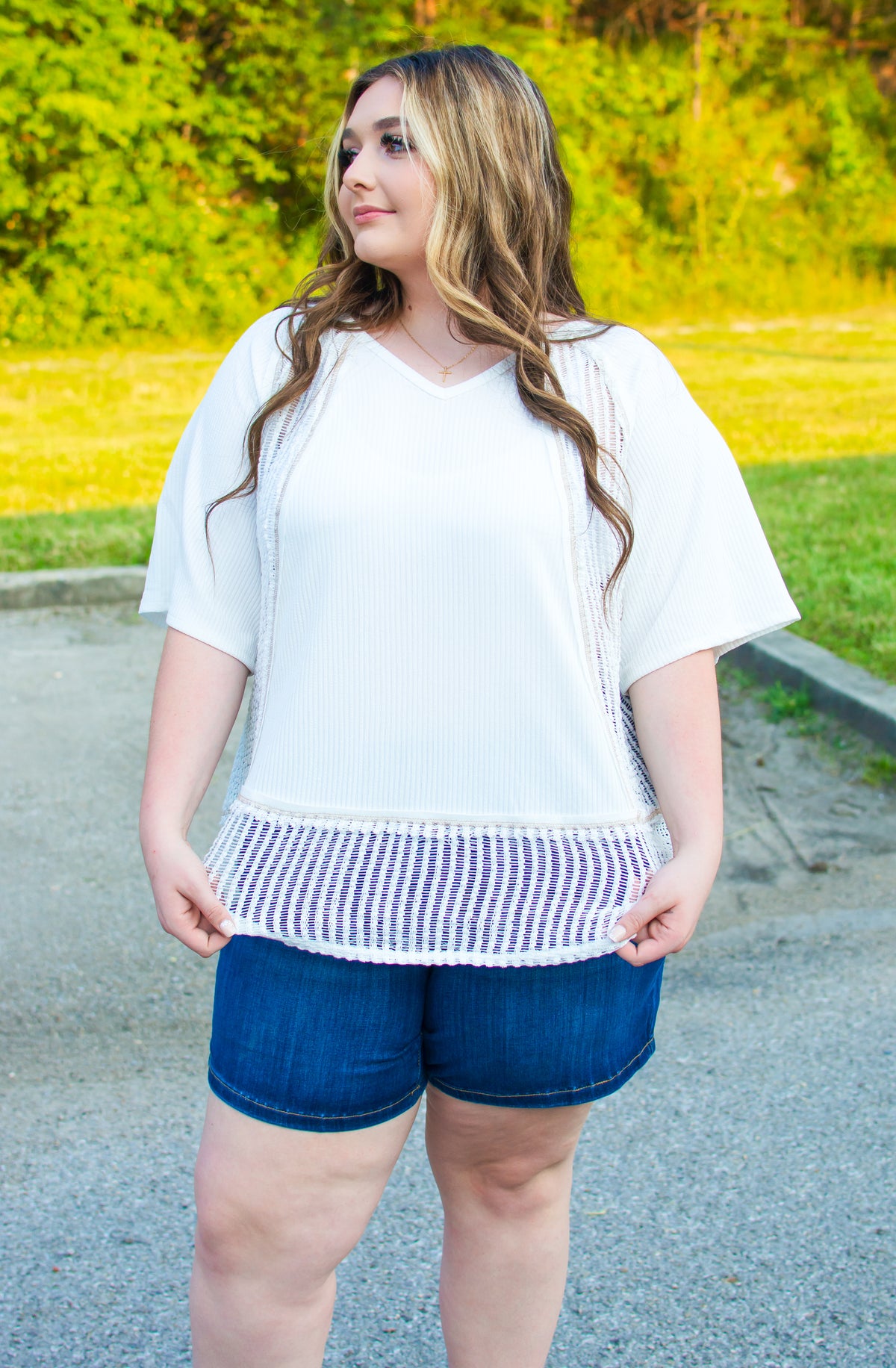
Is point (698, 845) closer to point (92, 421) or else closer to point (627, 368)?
point (627, 368)

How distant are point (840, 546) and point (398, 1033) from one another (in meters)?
5.06

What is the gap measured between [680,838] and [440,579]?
1.31 ft

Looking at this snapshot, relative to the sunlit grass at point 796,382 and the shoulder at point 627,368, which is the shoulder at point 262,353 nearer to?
the shoulder at point 627,368

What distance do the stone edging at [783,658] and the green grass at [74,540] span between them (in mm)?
165

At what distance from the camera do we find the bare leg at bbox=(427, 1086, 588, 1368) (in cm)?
157

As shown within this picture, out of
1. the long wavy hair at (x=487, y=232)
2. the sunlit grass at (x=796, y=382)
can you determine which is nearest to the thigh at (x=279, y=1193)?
the long wavy hair at (x=487, y=232)

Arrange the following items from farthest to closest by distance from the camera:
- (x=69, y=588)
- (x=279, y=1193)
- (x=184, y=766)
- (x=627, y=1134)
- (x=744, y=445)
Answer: (x=744, y=445) → (x=69, y=588) → (x=627, y=1134) → (x=184, y=766) → (x=279, y=1193)

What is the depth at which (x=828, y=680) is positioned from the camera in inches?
181

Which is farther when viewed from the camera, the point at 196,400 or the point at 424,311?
the point at 196,400

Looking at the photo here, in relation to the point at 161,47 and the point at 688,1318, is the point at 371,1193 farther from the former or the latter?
the point at 161,47

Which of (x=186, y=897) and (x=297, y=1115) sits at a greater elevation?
(x=186, y=897)

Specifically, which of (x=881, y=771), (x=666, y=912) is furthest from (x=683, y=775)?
(x=881, y=771)

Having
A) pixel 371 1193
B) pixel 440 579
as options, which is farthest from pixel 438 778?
pixel 371 1193

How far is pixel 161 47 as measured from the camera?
49.1 ft
